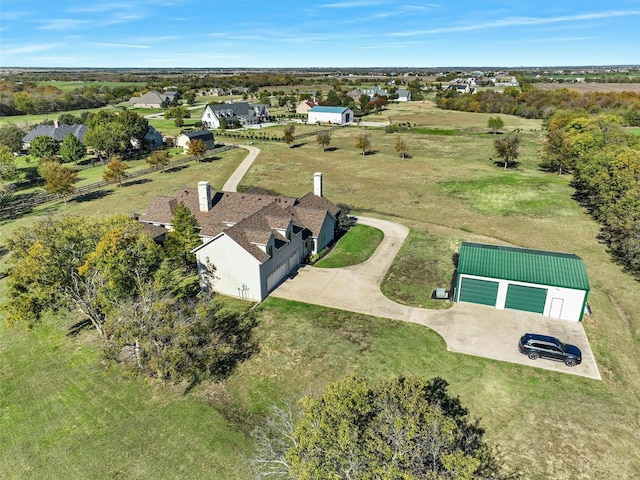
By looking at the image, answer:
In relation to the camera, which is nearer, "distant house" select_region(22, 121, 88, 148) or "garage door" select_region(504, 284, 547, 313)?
"garage door" select_region(504, 284, 547, 313)

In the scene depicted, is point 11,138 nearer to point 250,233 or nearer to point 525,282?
point 250,233

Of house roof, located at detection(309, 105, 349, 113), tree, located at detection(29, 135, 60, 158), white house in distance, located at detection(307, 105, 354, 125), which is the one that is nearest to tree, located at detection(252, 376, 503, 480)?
tree, located at detection(29, 135, 60, 158)

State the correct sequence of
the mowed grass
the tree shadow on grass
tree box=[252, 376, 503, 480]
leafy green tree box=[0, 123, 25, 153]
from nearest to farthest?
tree box=[252, 376, 503, 480], the mowed grass, the tree shadow on grass, leafy green tree box=[0, 123, 25, 153]

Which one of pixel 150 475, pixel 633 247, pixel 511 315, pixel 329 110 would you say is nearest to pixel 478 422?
pixel 511 315

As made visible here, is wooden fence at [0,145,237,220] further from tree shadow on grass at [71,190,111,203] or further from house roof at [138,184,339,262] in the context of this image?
house roof at [138,184,339,262]

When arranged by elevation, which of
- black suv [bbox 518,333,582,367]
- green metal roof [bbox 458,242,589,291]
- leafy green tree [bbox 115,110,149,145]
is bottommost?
black suv [bbox 518,333,582,367]

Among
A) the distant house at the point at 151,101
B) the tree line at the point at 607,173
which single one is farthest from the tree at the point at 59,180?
the distant house at the point at 151,101
